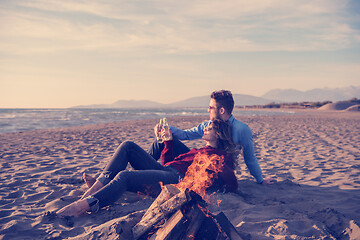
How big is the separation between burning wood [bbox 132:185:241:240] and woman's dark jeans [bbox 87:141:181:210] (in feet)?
2.74

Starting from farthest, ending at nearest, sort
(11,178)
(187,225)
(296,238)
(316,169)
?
(316,169) → (11,178) → (296,238) → (187,225)

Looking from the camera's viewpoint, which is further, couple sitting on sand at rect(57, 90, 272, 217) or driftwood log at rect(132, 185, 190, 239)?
couple sitting on sand at rect(57, 90, 272, 217)

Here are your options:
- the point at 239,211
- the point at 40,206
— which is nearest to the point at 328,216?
the point at 239,211

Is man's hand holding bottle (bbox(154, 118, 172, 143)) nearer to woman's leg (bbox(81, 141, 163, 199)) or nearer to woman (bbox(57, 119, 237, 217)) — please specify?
woman (bbox(57, 119, 237, 217))

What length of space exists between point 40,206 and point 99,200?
1317mm

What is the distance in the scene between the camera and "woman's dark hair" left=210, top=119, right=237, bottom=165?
11.6 feet

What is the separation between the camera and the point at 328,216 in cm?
325

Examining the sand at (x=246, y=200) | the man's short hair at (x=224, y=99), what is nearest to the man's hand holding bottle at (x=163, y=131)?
the man's short hair at (x=224, y=99)

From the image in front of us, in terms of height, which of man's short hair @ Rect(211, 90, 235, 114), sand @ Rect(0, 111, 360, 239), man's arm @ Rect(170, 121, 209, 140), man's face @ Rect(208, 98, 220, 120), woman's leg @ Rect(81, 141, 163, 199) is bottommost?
sand @ Rect(0, 111, 360, 239)

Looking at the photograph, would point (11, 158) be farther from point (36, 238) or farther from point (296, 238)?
point (296, 238)

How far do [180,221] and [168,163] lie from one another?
1.63 m

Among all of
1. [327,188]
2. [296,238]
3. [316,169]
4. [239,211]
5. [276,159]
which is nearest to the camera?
[296,238]

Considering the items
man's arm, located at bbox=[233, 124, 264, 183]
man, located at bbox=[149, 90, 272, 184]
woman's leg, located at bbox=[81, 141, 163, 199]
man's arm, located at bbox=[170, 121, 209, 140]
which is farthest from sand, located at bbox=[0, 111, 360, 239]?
man's arm, located at bbox=[170, 121, 209, 140]

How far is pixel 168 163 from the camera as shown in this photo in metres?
3.80
